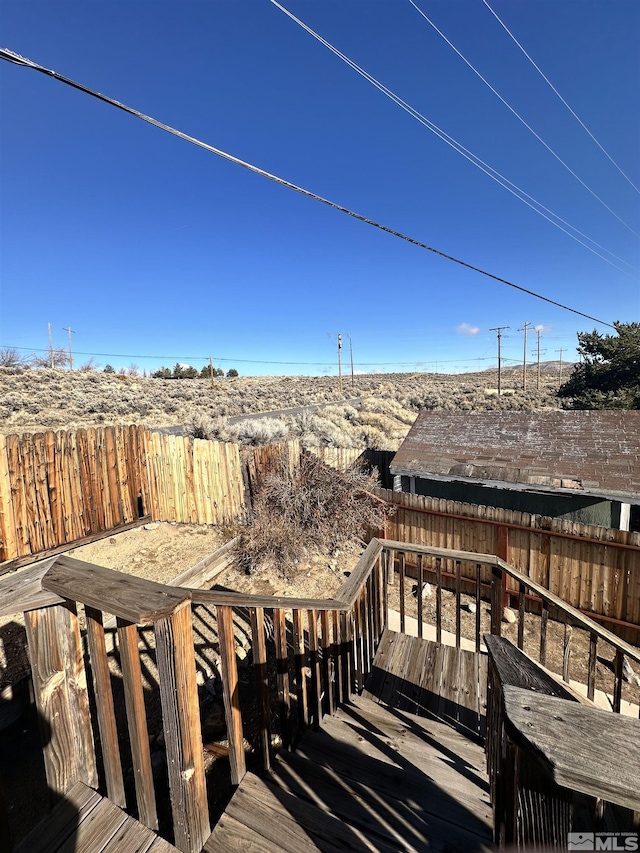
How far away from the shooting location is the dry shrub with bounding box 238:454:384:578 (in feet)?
21.7

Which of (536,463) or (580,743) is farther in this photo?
(536,463)

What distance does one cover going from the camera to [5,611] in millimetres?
1225

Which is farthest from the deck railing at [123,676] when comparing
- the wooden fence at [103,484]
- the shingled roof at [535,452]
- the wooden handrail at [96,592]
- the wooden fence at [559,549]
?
the shingled roof at [535,452]

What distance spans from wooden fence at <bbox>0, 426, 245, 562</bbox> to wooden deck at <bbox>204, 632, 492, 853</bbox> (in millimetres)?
5784

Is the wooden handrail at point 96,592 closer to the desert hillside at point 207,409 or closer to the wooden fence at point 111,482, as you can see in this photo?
the wooden fence at point 111,482

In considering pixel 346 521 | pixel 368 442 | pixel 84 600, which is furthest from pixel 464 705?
pixel 368 442

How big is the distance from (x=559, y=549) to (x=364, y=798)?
5.82 metres

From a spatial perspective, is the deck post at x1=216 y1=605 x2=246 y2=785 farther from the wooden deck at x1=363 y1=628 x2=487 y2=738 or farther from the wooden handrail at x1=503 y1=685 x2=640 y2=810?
the wooden deck at x1=363 y1=628 x2=487 y2=738

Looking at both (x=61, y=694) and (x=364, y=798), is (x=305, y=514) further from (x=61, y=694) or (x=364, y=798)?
(x=61, y=694)

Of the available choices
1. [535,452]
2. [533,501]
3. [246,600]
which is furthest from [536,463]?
[246,600]

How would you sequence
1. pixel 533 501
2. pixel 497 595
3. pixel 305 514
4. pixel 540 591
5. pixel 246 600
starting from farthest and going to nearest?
pixel 533 501
pixel 305 514
pixel 497 595
pixel 540 591
pixel 246 600

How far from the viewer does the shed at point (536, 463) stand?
23.9 feet

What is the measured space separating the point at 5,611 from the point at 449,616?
257 inches

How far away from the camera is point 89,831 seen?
4.54ft
